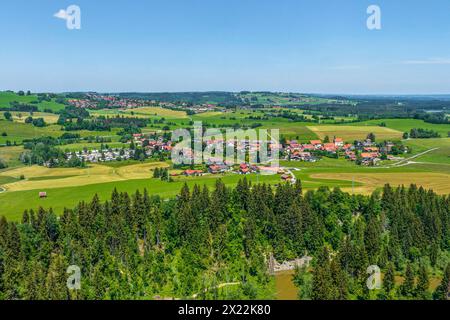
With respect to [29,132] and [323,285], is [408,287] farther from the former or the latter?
[29,132]

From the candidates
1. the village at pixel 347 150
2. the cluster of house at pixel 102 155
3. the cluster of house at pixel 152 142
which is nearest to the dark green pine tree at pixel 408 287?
the village at pixel 347 150

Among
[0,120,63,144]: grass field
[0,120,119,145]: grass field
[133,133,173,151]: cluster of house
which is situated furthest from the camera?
[0,120,119,145]: grass field

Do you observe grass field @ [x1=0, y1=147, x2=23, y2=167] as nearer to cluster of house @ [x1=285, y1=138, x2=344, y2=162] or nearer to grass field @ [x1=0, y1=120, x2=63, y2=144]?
grass field @ [x1=0, y1=120, x2=63, y2=144]

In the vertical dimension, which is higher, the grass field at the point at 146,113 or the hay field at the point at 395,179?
the grass field at the point at 146,113

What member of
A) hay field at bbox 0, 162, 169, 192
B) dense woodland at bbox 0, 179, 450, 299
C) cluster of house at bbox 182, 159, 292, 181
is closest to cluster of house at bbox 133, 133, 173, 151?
hay field at bbox 0, 162, 169, 192

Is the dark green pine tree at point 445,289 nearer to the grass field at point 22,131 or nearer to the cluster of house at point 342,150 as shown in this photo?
the cluster of house at point 342,150

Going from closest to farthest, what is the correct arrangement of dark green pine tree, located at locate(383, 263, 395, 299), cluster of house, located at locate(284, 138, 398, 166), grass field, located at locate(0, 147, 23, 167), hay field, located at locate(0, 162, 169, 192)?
1. dark green pine tree, located at locate(383, 263, 395, 299)
2. hay field, located at locate(0, 162, 169, 192)
3. grass field, located at locate(0, 147, 23, 167)
4. cluster of house, located at locate(284, 138, 398, 166)
